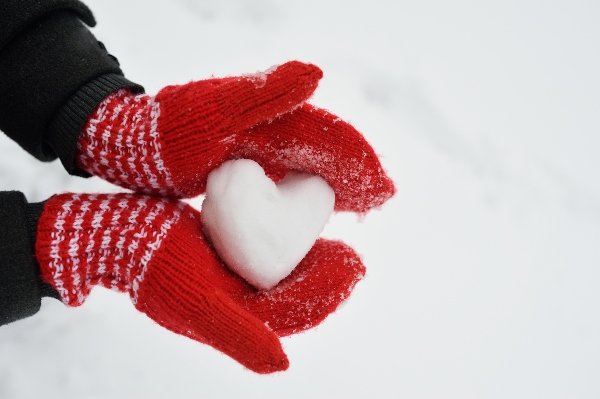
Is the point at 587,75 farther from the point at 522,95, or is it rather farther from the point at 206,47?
the point at 206,47

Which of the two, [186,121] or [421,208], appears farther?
[421,208]

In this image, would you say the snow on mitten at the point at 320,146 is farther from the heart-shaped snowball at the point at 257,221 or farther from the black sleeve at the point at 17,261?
the black sleeve at the point at 17,261

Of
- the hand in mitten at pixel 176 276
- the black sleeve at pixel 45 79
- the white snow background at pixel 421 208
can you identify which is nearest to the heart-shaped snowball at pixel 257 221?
the hand in mitten at pixel 176 276

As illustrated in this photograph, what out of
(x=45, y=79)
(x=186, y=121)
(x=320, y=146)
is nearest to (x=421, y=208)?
(x=320, y=146)

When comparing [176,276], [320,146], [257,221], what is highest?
[320,146]

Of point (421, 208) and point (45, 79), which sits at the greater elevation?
point (421, 208)

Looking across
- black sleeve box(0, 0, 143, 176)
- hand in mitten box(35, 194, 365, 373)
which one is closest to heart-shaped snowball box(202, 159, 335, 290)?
hand in mitten box(35, 194, 365, 373)

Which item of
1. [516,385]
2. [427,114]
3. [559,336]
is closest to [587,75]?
[427,114]

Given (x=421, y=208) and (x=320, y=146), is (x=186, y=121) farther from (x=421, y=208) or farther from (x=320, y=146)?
(x=421, y=208)
